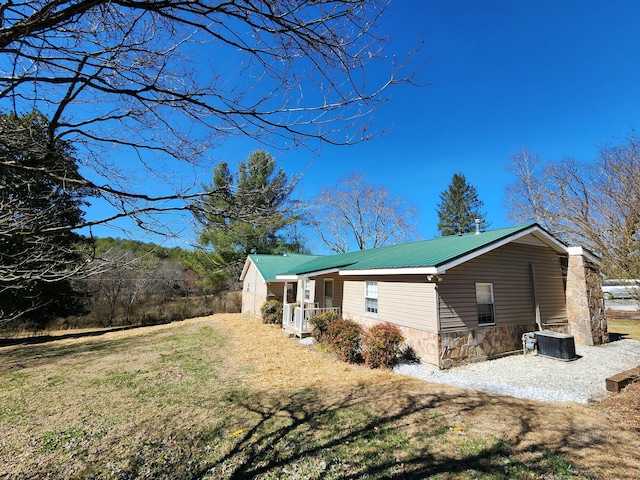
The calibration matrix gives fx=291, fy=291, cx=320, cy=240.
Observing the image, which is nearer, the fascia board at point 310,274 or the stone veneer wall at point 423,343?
the stone veneer wall at point 423,343

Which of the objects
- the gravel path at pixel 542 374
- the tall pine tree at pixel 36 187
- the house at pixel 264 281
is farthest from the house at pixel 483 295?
the house at pixel 264 281

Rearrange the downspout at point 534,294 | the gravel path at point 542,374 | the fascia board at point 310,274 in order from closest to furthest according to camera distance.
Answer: the gravel path at point 542,374
the downspout at point 534,294
the fascia board at point 310,274

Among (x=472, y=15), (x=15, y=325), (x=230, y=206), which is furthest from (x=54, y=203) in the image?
(x=15, y=325)

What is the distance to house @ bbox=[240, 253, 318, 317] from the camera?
18672 mm

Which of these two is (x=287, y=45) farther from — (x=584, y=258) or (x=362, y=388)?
(x=584, y=258)

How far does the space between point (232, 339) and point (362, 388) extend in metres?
8.51

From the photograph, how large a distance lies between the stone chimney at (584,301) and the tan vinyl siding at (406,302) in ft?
21.3

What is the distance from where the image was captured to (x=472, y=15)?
407 centimetres

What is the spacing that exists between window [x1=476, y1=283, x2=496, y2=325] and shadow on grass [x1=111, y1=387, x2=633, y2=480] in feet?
12.3

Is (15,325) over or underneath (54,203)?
underneath

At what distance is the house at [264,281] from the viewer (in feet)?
61.3

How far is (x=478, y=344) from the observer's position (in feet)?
27.9

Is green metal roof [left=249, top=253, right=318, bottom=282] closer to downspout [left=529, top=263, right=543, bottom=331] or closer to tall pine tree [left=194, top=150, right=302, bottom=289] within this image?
downspout [left=529, top=263, right=543, bottom=331]

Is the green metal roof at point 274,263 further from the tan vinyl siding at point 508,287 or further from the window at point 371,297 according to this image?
the tan vinyl siding at point 508,287
